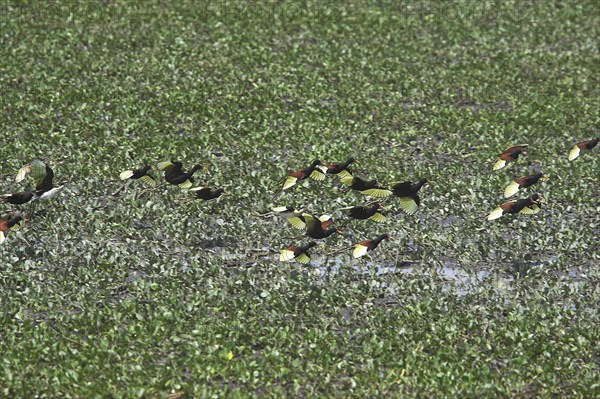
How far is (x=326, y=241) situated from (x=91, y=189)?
9.10 feet

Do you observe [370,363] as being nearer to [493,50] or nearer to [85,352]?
[85,352]

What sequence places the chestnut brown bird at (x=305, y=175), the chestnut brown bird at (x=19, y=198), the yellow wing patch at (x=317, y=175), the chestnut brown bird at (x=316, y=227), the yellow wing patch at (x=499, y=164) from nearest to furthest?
the chestnut brown bird at (x=316, y=227) < the chestnut brown bird at (x=19, y=198) < the chestnut brown bird at (x=305, y=175) < the yellow wing patch at (x=317, y=175) < the yellow wing patch at (x=499, y=164)

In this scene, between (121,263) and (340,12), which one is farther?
(340,12)

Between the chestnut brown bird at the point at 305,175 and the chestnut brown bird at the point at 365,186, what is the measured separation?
1.03ft

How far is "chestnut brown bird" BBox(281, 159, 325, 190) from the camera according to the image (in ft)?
36.4

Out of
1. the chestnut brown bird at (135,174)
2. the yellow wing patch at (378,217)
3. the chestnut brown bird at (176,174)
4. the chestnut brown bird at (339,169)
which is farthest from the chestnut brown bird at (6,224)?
the yellow wing patch at (378,217)

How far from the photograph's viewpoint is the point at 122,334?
8.68 metres

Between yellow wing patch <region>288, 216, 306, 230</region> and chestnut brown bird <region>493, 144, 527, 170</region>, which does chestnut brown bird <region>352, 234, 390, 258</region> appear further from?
chestnut brown bird <region>493, 144, 527, 170</region>

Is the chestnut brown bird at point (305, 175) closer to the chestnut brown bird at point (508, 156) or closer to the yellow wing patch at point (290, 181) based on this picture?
the yellow wing patch at point (290, 181)

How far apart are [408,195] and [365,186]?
0.45m

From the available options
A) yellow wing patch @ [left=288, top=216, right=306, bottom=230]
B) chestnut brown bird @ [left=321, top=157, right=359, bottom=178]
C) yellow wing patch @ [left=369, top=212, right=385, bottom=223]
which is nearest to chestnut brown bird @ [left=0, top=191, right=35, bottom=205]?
yellow wing patch @ [left=288, top=216, right=306, bottom=230]

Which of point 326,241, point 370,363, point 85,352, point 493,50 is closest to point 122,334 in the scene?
point 85,352

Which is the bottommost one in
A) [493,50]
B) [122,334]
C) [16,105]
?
[493,50]

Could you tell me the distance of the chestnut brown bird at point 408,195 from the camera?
10.9m
